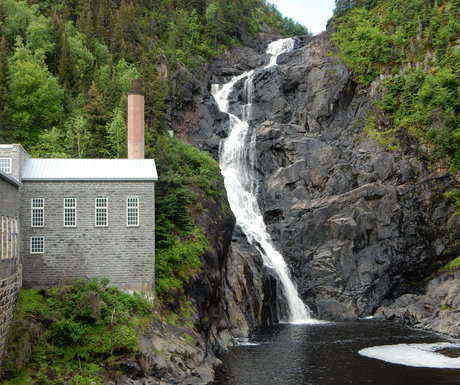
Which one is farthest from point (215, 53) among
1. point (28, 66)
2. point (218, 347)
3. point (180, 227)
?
point (218, 347)

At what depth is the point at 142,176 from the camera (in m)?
36.7

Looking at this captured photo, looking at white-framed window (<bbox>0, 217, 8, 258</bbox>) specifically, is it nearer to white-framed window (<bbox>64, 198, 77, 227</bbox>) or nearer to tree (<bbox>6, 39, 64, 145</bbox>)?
white-framed window (<bbox>64, 198, 77, 227</bbox>)

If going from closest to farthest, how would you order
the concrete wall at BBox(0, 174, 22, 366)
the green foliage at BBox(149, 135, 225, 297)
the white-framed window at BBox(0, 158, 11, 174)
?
the concrete wall at BBox(0, 174, 22, 366), the white-framed window at BBox(0, 158, 11, 174), the green foliage at BBox(149, 135, 225, 297)

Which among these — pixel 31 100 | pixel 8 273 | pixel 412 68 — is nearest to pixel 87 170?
pixel 8 273

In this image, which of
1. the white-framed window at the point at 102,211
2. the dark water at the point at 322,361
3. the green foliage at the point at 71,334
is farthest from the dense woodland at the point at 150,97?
the dark water at the point at 322,361

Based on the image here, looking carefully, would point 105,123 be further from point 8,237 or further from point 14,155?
point 8,237

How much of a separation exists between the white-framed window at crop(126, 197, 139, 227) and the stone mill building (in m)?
0.05

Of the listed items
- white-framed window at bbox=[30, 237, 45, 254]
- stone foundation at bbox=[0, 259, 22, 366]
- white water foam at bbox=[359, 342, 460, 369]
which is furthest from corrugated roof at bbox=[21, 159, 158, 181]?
white water foam at bbox=[359, 342, 460, 369]

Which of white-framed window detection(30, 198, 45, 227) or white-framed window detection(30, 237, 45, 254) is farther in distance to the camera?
white-framed window detection(30, 198, 45, 227)

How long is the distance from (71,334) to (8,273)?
4.33 m

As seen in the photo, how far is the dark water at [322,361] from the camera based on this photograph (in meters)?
33.5

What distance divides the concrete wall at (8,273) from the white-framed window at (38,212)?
1.85 meters

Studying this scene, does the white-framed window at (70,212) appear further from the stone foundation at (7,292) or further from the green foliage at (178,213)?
the green foliage at (178,213)

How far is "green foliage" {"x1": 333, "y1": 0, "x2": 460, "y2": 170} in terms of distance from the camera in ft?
218
